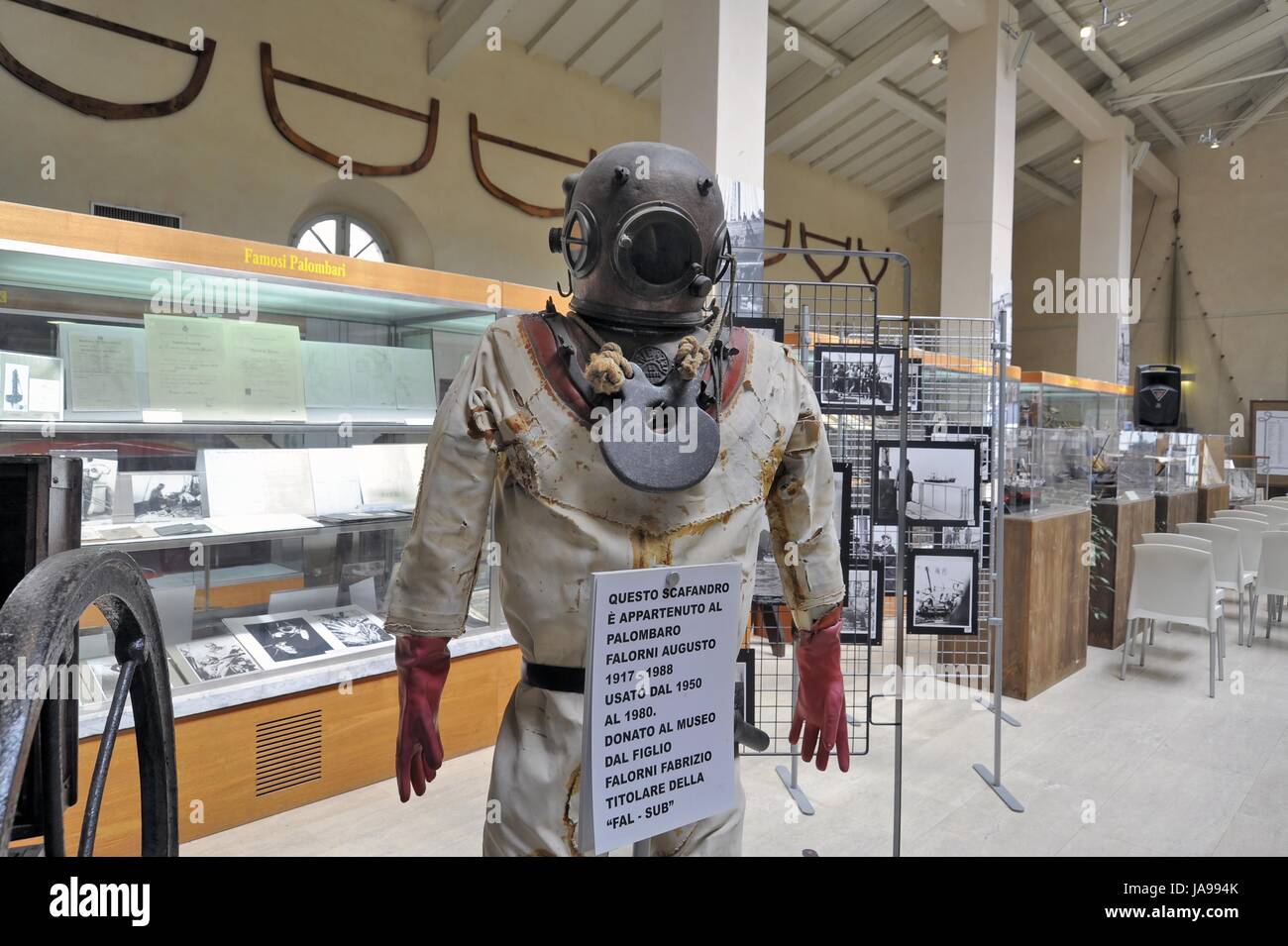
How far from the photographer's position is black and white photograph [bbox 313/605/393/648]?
3.30 meters

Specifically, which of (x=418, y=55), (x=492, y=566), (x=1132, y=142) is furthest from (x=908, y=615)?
(x=1132, y=142)

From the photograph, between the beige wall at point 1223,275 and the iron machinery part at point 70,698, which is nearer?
the iron machinery part at point 70,698

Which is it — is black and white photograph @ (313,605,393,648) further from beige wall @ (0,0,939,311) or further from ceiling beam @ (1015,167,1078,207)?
ceiling beam @ (1015,167,1078,207)

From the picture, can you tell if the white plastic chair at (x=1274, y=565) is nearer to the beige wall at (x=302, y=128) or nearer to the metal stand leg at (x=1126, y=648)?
the metal stand leg at (x=1126, y=648)

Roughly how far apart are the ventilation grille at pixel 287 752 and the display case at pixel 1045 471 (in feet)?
11.6

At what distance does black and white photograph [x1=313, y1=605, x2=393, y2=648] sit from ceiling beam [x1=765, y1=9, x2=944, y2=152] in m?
9.13

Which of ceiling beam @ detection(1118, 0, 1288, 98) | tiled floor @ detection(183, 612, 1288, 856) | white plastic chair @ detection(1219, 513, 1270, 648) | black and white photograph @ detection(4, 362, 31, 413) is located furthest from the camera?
ceiling beam @ detection(1118, 0, 1288, 98)

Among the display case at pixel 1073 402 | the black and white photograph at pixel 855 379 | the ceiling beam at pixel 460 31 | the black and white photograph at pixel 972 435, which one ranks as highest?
the ceiling beam at pixel 460 31

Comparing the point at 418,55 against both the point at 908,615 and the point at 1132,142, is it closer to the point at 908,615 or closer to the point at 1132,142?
the point at 908,615

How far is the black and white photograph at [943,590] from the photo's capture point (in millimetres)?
3088

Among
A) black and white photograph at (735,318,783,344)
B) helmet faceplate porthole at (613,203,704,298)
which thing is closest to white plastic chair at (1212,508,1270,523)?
black and white photograph at (735,318,783,344)

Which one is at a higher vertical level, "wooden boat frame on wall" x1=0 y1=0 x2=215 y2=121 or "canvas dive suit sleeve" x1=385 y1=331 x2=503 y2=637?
"wooden boat frame on wall" x1=0 y1=0 x2=215 y2=121

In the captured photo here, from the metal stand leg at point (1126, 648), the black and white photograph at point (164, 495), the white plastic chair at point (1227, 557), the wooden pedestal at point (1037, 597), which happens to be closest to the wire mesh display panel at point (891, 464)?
the wooden pedestal at point (1037, 597)

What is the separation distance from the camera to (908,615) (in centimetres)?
317
